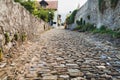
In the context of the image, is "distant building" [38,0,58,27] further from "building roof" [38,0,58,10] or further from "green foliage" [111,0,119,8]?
"green foliage" [111,0,119,8]

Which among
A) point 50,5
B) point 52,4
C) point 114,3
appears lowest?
point 114,3

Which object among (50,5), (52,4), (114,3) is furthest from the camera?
(52,4)

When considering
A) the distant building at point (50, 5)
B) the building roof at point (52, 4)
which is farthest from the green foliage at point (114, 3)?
the building roof at point (52, 4)

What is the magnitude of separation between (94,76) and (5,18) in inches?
126

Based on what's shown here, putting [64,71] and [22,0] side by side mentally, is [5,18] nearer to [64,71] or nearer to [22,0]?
[64,71]

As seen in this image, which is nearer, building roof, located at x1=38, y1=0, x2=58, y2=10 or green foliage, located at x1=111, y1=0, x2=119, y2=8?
green foliage, located at x1=111, y1=0, x2=119, y2=8

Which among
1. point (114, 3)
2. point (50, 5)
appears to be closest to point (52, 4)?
point (50, 5)

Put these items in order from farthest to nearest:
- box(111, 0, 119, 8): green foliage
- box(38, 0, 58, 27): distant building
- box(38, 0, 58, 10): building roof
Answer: box(38, 0, 58, 10): building roof → box(38, 0, 58, 27): distant building → box(111, 0, 119, 8): green foliage

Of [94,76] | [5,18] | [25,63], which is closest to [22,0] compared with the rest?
[5,18]

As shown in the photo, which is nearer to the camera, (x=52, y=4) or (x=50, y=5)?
(x=50, y=5)

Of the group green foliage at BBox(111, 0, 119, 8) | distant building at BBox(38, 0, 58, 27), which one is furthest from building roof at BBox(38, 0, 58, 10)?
green foliage at BBox(111, 0, 119, 8)

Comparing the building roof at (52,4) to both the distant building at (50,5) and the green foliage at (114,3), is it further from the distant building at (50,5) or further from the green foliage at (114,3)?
the green foliage at (114,3)

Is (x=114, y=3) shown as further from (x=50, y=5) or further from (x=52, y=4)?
(x=52, y=4)

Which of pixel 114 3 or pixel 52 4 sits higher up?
pixel 52 4
